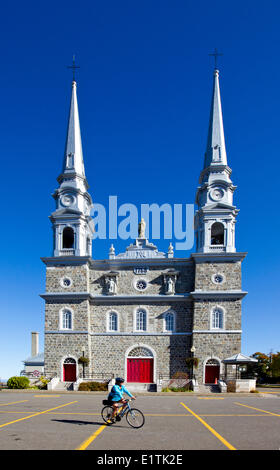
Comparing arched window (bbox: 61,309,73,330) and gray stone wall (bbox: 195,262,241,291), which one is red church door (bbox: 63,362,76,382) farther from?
gray stone wall (bbox: 195,262,241,291)

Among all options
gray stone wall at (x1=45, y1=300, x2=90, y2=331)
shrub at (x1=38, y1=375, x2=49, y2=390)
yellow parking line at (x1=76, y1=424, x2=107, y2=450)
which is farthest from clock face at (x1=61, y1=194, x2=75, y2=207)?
yellow parking line at (x1=76, y1=424, x2=107, y2=450)

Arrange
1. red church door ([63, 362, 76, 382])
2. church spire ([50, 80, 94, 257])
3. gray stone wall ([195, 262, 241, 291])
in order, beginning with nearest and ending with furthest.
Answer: red church door ([63, 362, 76, 382]) → gray stone wall ([195, 262, 241, 291]) → church spire ([50, 80, 94, 257])

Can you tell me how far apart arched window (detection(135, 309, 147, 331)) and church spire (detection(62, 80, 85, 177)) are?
14.0 metres

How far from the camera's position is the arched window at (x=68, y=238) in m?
42.3

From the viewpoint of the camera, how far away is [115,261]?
40719mm

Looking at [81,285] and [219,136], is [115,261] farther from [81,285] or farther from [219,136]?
[219,136]

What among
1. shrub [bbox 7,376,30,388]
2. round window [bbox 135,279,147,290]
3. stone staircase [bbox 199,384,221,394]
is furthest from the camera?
round window [bbox 135,279,147,290]

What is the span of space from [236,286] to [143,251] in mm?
8771

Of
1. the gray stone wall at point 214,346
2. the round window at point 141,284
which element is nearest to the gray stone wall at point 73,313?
the round window at point 141,284

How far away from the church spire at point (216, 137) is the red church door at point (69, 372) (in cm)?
2144

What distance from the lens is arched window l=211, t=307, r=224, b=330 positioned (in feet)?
124

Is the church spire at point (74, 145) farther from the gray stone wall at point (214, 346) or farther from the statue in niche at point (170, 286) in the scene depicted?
the gray stone wall at point (214, 346)

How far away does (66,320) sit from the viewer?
1558 inches

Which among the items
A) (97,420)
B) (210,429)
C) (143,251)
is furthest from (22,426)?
(143,251)
